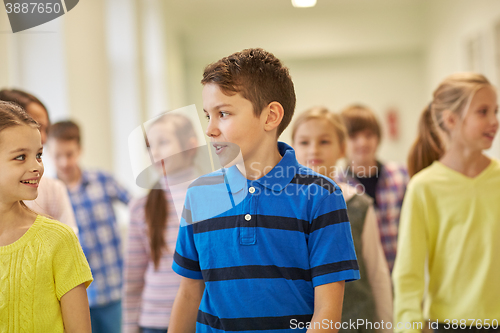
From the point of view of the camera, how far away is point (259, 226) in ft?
2.39

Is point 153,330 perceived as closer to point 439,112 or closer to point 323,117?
point 323,117

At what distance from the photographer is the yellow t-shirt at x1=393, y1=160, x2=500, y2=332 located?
1033 millimetres

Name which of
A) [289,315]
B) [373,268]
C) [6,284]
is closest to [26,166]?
[6,284]

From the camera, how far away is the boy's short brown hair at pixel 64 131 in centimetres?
181

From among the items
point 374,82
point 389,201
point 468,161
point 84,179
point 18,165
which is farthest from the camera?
point 374,82

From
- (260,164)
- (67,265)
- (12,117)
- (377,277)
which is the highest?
(12,117)

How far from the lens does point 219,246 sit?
2.44 feet

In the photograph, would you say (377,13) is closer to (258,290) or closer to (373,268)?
(373,268)

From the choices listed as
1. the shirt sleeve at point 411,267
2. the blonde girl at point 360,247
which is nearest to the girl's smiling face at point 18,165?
the blonde girl at point 360,247

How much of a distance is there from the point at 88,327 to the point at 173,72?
161 inches

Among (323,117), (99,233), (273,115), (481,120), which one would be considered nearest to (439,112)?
(481,120)

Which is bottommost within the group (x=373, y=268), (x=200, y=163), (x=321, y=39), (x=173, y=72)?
(x=373, y=268)

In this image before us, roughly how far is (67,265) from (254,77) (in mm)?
427

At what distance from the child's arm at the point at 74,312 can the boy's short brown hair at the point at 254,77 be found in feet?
1.31
